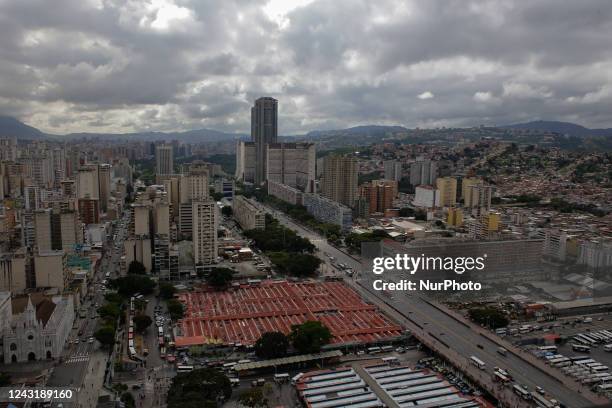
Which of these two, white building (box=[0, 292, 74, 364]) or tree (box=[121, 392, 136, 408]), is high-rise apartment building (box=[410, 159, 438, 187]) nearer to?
white building (box=[0, 292, 74, 364])

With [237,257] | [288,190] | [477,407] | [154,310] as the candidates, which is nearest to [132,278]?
[154,310]

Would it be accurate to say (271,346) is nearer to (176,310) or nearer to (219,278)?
(176,310)

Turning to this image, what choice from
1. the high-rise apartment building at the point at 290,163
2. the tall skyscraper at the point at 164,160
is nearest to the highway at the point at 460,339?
the high-rise apartment building at the point at 290,163

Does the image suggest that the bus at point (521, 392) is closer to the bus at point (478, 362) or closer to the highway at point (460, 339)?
the highway at point (460, 339)

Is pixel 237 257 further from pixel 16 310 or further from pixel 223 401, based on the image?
pixel 223 401

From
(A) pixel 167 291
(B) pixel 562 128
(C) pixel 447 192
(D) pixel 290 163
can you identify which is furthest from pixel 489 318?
(B) pixel 562 128
